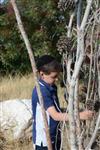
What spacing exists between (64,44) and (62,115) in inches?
34.4

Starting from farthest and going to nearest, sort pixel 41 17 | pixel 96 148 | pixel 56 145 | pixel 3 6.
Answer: pixel 3 6 < pixel 41 17 < pixel 56 145 < pixel 96 148

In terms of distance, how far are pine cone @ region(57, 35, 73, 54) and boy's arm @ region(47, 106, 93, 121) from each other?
1.39 feet

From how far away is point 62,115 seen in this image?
3613 mm

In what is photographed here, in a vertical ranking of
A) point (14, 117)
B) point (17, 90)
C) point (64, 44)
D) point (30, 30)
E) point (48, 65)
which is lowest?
point (17, 90)

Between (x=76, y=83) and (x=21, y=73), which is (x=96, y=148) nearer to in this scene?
(x=76, y=83)

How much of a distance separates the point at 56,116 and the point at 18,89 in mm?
7455

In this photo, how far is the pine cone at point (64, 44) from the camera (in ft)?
9.35

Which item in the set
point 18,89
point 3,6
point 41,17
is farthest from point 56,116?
point 3,6

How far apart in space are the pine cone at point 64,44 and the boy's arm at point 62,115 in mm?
422

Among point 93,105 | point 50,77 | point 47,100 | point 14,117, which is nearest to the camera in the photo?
point 93,105

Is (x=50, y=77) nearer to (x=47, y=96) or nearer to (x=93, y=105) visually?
(x=47, y=96)

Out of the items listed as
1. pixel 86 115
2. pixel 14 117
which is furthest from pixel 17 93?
pixel 86 115

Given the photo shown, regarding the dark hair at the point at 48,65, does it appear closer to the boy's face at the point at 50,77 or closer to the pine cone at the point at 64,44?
the boy's face at the point at 50,77

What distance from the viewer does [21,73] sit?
1523 cm
